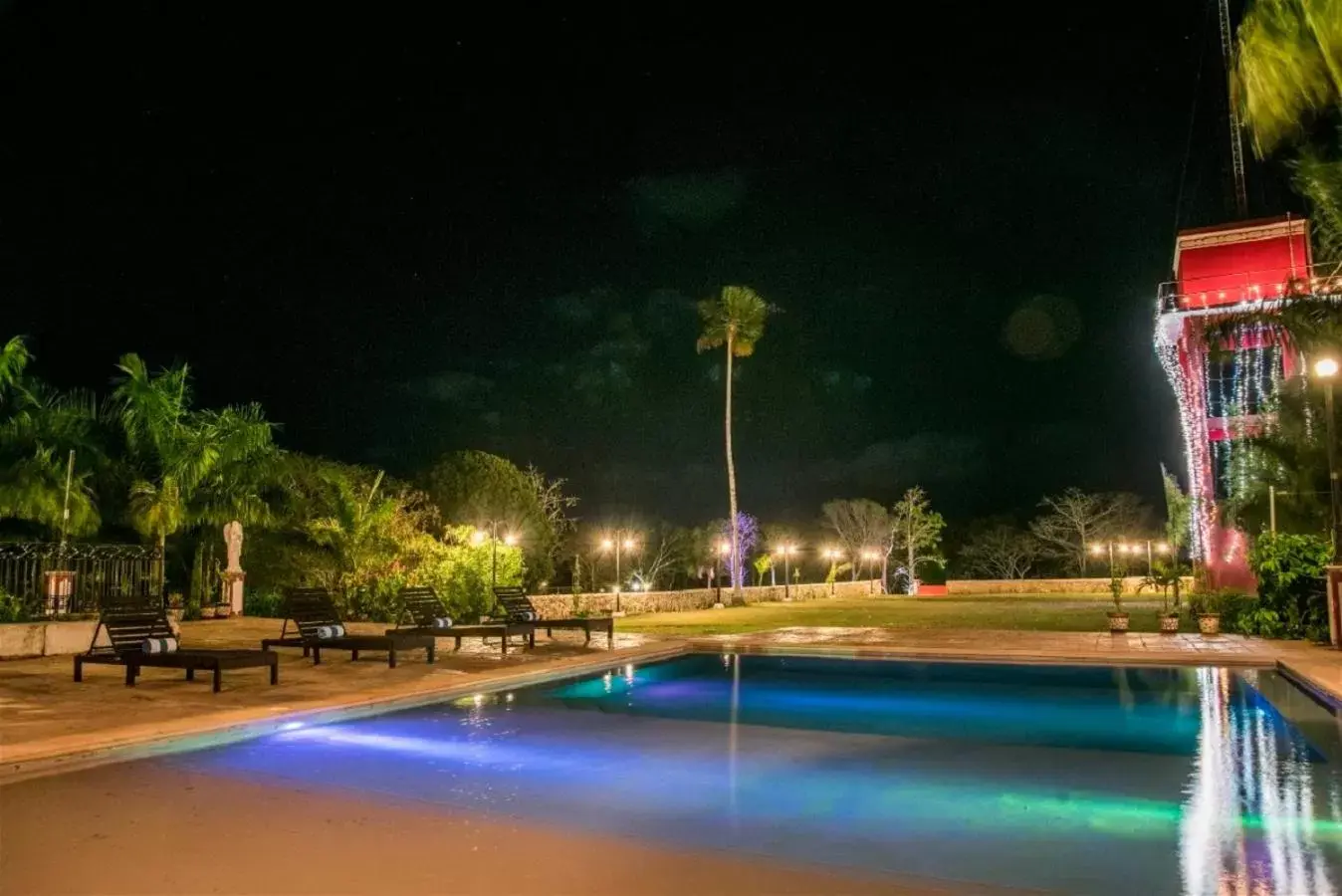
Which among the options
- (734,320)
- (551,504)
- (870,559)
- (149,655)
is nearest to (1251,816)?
(149,655)

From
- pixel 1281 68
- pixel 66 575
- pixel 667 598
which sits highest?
pixel 1281 68

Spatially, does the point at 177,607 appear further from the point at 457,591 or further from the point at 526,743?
the point at 526,743

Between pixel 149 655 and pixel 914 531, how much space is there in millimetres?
51343

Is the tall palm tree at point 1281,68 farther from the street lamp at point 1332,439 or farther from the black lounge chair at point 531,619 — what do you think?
the black lounge chair at point 531,619

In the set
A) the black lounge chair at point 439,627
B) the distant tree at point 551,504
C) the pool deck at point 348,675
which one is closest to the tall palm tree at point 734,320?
the distant tree at point 551,504

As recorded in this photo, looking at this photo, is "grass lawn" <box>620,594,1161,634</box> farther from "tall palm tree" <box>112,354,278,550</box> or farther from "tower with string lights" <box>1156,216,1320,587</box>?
"tall palm tree" <box>112,354,278,550</box>

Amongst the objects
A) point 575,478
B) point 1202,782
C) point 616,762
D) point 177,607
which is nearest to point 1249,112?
point 1202,782

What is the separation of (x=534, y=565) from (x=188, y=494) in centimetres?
2114

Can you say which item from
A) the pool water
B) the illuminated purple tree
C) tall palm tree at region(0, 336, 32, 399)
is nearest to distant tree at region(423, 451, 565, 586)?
the illuminated purple tree

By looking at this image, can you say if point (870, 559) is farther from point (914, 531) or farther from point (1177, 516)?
point (1177, 516)

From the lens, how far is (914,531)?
5881 centimetres

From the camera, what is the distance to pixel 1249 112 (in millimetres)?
12102

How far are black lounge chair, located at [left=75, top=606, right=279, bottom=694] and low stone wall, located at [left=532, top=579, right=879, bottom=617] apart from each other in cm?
1459

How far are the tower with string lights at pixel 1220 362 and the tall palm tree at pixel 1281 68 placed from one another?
20.1m
